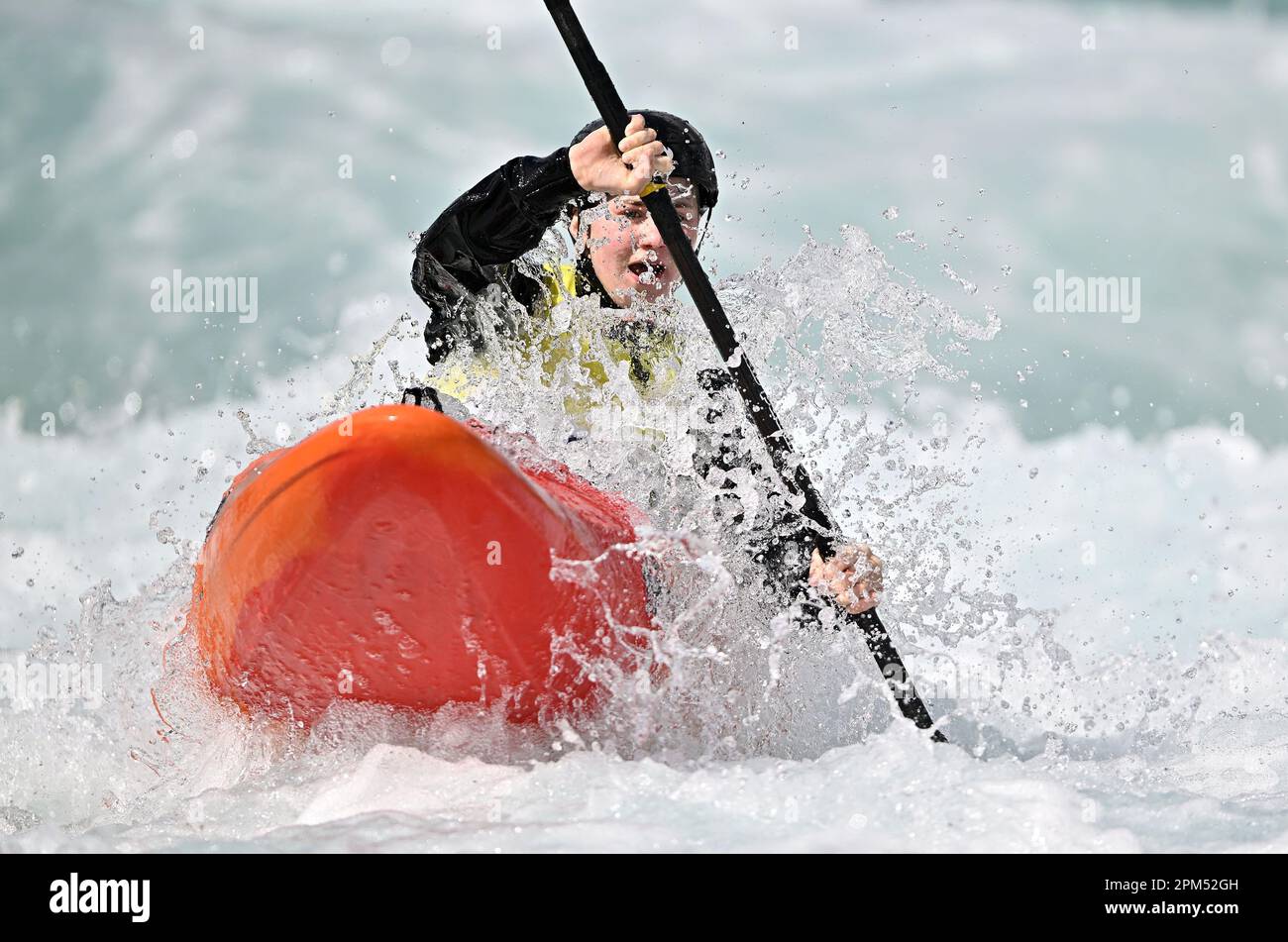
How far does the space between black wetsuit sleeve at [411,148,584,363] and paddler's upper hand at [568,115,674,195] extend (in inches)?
2.3

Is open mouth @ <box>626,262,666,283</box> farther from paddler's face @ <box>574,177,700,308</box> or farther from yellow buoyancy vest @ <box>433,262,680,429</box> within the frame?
yellow buoyancy vest @ <box>433,262,680,429</box>

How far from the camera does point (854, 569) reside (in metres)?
2.50

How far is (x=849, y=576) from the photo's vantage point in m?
2.49

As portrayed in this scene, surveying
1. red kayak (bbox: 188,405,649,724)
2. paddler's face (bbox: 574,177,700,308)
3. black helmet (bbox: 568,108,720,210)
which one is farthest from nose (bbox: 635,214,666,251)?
red kayak (bbox: 188,405,649,724)

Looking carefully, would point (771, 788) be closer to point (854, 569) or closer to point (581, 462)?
point (854, 569)

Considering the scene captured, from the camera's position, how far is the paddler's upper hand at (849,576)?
249 cm

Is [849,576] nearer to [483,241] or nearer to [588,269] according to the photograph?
[588,269]

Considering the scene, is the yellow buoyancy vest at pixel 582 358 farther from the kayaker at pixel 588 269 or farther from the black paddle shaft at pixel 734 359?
the black paddle shaft at pixel 734 359

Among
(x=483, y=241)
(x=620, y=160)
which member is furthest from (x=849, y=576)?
(x=483, y=241)

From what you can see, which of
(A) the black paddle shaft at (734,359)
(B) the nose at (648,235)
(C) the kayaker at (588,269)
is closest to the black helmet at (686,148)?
(C) the kayaker at (588,269)

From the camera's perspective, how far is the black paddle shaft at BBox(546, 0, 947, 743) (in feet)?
7.59

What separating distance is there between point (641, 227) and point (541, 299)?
→ 33 cm

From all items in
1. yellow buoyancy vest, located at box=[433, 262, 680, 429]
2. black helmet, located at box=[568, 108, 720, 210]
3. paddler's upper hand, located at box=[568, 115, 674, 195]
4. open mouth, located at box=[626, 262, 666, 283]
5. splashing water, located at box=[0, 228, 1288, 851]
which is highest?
black helmet, located at box=[568, 108, 720, 210]
